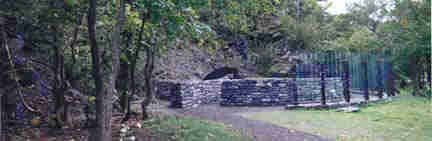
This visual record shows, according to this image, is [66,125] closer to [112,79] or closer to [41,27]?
[41,27]

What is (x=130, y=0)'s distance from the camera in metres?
4.18

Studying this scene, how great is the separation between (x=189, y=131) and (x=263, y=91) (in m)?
4.93

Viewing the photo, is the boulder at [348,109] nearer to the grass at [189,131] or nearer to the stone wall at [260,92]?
the stone wall at [260,92]

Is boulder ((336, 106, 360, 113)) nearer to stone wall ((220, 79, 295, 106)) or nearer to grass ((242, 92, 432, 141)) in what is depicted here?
grass ((242, 92, 432, 141))

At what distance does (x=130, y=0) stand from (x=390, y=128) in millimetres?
5168

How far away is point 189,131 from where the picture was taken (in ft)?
16.8

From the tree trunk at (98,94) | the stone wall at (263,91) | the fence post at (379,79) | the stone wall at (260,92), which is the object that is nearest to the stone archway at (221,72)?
the stone wall at (263,91)

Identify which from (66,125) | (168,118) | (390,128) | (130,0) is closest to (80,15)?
(130,0)

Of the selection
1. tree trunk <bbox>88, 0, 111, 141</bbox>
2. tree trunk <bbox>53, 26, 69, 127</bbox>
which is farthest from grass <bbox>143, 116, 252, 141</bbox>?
tree trunk <bbox>88, 0, 111, 141</bbox>

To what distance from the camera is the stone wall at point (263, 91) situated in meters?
9.07

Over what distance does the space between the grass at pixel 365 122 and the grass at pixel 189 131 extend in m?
1.49

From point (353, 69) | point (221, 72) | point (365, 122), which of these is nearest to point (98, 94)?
point (365, 122)

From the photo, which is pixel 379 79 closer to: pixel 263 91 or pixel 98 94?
pixel 263 91

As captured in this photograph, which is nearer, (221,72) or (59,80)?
(59,80)
